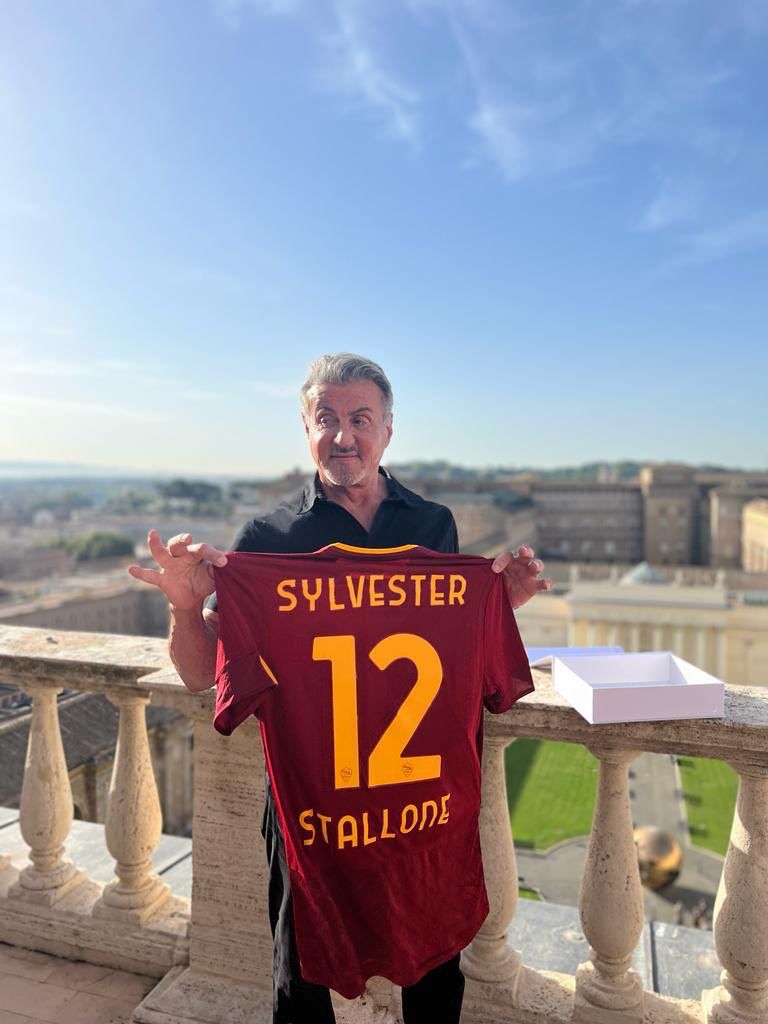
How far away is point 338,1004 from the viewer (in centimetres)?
250

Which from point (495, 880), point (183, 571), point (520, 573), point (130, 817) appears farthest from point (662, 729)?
point (130, 817)

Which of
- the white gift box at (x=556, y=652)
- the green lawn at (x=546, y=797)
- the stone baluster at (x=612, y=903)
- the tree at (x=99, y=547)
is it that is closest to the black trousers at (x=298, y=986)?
the stone baluster at (x=612, y=903)

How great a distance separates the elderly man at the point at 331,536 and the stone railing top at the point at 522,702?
1.55 ft

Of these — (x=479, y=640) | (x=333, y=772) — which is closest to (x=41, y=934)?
(x=333, y=772)

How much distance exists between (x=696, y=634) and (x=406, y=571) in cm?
3614

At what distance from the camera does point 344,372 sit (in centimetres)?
209

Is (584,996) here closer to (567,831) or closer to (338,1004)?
(338,1004)

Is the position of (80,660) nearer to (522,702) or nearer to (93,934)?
(93,934)

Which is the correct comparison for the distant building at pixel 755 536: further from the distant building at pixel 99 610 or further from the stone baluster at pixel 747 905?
the stone baluster at pixel 747 905

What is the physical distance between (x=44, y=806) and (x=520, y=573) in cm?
230

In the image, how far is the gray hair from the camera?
2088mm

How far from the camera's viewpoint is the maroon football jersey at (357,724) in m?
1.91

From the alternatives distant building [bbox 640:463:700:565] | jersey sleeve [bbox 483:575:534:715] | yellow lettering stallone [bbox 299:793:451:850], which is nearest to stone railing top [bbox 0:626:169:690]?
yellow lettering stallone [bbox 299:793:451:850]

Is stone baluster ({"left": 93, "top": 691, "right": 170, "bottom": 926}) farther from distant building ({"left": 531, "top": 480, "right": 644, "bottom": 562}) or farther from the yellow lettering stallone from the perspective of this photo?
distant building ({"left": 531, "top": 480, "right": 644, "bottom": 562})
